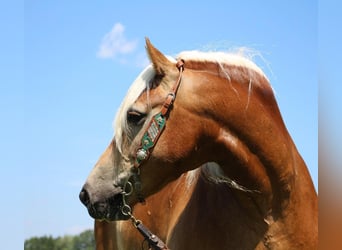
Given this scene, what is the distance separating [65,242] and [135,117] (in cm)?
5344

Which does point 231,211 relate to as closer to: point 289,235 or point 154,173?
point 289,235

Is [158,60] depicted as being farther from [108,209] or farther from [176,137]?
[108,209]

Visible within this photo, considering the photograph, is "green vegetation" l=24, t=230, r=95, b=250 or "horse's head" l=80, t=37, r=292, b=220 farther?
"green vegetation" l=24, t=230, r=95, b=250

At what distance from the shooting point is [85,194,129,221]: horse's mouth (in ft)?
11.1

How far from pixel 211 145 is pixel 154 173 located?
46cm

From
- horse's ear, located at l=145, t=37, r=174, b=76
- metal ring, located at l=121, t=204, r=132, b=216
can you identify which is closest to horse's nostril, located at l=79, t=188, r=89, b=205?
metal ring, located at l=121, t=204, r=132, b=216

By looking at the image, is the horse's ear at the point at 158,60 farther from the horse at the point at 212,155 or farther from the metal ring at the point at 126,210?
the metal ring at the point at 126,210

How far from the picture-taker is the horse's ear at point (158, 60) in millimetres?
3397

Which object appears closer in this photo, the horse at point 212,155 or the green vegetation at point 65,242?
the horse at point 212,155

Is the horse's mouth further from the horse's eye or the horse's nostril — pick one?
the horse's eye

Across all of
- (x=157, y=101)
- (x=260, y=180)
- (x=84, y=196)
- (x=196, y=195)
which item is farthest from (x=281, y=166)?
(x=84, y=196)

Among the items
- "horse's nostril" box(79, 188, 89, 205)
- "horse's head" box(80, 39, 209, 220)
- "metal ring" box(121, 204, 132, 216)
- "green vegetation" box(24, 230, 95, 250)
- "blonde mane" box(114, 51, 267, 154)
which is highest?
"blonde mane" box(114, 51, 267, 154)

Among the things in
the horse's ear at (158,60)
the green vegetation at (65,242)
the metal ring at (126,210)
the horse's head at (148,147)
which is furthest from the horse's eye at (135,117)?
the green vegetation at (65,242)

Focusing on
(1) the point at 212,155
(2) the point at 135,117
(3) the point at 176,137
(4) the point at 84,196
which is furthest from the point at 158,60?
(4) the point at 84,196
